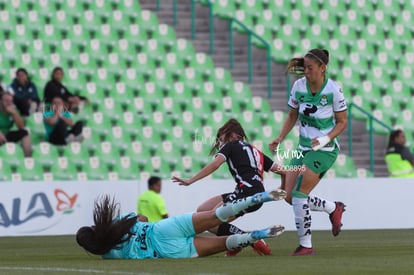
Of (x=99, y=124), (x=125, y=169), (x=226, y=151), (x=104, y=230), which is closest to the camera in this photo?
(x=104, y=230)

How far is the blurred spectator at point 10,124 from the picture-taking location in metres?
19.4

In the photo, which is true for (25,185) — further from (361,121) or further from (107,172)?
(361,121)

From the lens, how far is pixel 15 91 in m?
19.9

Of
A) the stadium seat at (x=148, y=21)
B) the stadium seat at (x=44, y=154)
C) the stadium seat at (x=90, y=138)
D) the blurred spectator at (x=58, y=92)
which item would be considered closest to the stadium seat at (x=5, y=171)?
Result: the stadium seat at (x=44, y=154)

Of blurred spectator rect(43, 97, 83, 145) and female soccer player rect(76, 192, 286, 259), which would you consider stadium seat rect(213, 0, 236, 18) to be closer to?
blurred spectator rect(43, 97, 83, 145)

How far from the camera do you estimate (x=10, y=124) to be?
19719 mm

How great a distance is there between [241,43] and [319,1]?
215 centimetres

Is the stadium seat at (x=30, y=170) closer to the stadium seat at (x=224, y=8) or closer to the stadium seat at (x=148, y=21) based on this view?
the stadium seat at (x=148, y=21)

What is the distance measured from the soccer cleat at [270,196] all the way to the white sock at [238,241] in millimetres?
371

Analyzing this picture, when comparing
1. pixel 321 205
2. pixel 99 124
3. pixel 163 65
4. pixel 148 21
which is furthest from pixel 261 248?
pixel 148 21

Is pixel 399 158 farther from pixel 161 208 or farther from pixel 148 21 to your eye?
pixel 148 21

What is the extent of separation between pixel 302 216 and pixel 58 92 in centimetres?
924

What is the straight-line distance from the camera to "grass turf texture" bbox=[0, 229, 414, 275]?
9.47 meters

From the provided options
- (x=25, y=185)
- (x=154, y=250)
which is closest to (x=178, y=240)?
(x=154, y=250)
